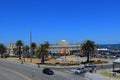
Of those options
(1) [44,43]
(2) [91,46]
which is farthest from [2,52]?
(2) [91,46]

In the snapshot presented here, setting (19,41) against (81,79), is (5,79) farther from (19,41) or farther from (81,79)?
(19,41)

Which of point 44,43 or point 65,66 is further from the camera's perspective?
point 44,43

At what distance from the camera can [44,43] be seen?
106m

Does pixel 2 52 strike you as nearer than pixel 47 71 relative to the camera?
No

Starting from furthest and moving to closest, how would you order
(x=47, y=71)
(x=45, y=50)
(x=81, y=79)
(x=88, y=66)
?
(x=45, y=50) < (x=88, y=66) < (x=47, y=71) < (x=81, y=79)

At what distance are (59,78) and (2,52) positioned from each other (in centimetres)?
9437

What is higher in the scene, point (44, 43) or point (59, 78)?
point (44, 43)

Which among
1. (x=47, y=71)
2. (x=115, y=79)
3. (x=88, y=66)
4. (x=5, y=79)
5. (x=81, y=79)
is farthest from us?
(x=88, y=66)

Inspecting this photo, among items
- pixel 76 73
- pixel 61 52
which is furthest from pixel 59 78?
pixel 61 52

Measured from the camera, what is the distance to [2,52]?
6107 inches

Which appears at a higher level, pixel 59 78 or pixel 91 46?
pixel 91 46

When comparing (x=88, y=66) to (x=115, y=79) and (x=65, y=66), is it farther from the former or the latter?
(x=115, y=79)

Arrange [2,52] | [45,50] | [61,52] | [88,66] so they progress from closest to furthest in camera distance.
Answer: [88,66]
[45,50]
[2,52]
[61,52]

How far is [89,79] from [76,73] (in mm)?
11569
